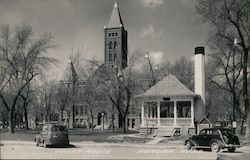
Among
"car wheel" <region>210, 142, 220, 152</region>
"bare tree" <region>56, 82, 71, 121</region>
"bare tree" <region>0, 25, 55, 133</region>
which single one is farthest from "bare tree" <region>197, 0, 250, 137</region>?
"bare tree" <region>56, 82, 71, 121</region>

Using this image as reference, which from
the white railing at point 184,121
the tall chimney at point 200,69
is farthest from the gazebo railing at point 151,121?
the tall chimney at point 200,69

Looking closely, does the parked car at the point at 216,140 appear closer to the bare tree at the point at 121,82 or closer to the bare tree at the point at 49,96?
the bare tree at the point at 121,82

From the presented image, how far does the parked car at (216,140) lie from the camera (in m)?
18.0

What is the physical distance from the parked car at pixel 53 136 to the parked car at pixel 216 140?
6367 millimetres

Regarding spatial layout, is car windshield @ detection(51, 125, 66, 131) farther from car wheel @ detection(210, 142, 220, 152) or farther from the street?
car wheel @ detection(210, 142, 220, 152)

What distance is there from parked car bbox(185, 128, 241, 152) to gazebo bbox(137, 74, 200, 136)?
12271 mm

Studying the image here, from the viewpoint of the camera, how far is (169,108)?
1366 inches

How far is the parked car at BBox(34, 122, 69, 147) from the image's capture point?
1942 centimetres

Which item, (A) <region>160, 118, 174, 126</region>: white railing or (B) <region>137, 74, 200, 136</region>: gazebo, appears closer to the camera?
(B) <region>137, 74, 200, 136</region>: gazebo

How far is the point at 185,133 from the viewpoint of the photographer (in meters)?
31.5

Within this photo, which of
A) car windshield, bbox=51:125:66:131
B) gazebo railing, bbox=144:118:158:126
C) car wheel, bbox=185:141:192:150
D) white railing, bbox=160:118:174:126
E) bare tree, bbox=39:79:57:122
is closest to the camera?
car wheel, bbox=185:141:192:150

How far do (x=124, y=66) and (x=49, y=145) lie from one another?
15618 millimetres

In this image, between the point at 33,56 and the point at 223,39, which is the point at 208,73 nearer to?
the point at 223,39

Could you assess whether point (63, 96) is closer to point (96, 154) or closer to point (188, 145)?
point (188, 145)
